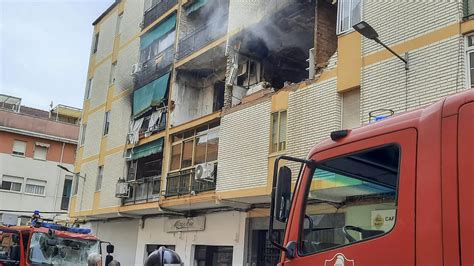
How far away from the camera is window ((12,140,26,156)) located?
33.2 metres

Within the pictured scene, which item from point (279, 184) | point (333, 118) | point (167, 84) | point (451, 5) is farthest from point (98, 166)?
point (279, 184)

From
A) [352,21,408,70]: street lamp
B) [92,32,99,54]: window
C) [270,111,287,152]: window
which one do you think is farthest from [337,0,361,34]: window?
[92,32,99,54]: window

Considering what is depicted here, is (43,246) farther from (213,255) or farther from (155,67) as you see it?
(155,67)

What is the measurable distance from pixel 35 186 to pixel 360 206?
33.7 meters

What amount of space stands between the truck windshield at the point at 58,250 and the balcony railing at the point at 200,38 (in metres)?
7.76

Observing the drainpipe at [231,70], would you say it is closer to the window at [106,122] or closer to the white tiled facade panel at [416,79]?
the white tiled facade panel at [416,79]

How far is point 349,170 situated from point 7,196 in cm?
3290

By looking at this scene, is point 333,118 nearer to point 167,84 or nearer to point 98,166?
point 167,84

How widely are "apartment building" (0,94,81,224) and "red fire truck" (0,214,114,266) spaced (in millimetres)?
21324

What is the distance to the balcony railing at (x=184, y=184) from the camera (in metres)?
14.8

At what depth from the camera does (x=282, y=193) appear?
356cm

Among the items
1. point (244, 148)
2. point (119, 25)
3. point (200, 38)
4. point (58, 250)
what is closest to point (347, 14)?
point (244, 148)

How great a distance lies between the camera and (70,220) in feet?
80.7

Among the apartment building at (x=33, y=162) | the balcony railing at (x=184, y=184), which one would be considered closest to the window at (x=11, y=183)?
the apartment building at (x=33, y=162)
